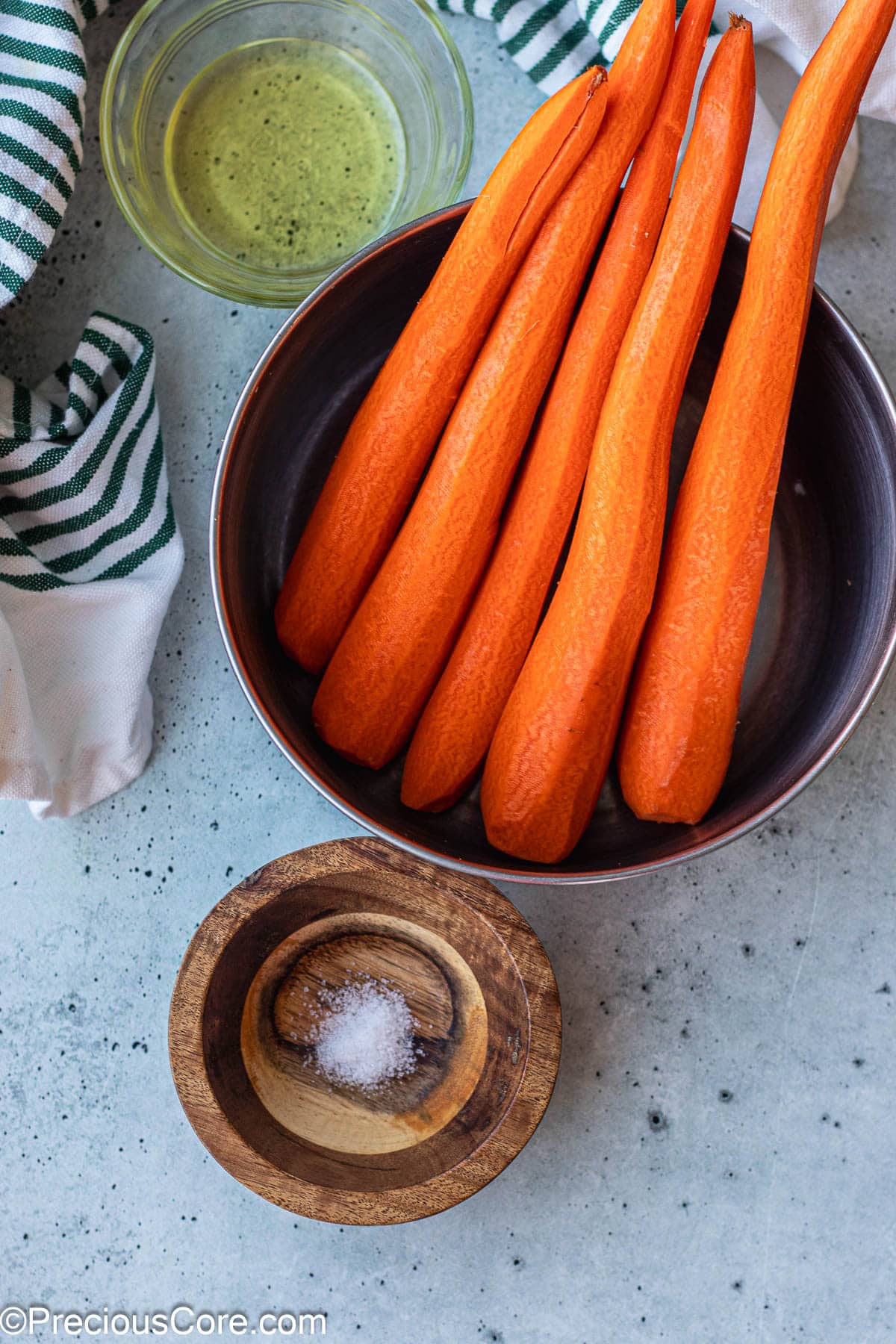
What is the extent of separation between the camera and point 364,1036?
0.70 m

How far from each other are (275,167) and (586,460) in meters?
0.34

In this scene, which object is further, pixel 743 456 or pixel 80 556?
pixel 80 556

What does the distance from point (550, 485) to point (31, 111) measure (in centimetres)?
42

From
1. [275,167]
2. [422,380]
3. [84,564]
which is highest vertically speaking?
[275,167]

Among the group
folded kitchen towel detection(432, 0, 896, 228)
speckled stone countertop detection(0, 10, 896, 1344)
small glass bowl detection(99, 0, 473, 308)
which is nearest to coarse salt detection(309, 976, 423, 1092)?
speckled stone countertop detection(0, 10, 896, 1344)

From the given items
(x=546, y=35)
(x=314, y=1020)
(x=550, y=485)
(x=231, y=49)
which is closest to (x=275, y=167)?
(x=231, y=49)

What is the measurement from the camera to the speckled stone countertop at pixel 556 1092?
73cm

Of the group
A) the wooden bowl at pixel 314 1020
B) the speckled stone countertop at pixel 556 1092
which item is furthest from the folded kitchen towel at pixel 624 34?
the wooden bowl at pixel 314 1020

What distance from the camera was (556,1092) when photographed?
728 millimetres

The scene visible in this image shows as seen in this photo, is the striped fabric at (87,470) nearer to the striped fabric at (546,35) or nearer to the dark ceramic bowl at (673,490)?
the dark ceramic bowl at (673,490)

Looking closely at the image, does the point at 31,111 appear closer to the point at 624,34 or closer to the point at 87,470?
the point at 87,470

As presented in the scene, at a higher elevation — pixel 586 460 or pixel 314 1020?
pixel 586 460

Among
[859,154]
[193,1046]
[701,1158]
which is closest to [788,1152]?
[701,1158]

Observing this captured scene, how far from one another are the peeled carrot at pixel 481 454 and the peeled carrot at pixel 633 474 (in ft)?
0.14
